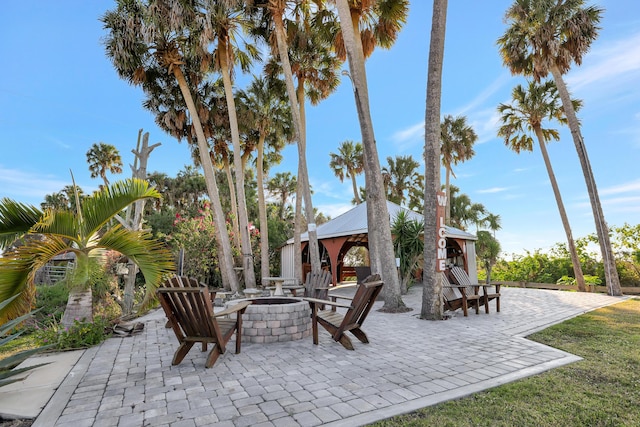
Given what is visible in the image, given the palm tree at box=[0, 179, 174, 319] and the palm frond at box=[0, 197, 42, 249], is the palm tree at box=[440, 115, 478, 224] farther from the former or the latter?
the palm frond at box=[0, 197, 42, 249]

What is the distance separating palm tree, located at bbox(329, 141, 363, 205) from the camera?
23127 millimetres

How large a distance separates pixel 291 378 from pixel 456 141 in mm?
20385

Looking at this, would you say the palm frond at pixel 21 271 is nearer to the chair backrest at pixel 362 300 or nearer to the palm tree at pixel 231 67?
the chair backrest at pixel 362 300

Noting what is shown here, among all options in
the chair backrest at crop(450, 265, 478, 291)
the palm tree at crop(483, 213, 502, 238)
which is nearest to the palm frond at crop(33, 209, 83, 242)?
the chair backrest at crop(450, 265, 478, 291)

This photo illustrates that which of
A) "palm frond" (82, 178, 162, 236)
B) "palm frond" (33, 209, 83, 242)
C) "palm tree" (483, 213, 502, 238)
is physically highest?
"palm tree" (483, 213, 502, 238)

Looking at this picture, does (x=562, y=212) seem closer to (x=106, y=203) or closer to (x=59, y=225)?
(x=106, y=203)

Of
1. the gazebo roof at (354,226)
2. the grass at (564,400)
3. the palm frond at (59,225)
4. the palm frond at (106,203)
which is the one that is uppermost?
the gazebo roof at (354,226)

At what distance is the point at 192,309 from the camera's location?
380cm

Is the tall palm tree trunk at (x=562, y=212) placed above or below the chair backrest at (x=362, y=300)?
above

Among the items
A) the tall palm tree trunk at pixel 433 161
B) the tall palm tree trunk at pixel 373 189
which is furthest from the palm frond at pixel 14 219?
the tall palm tree trunk at pixel 433 161

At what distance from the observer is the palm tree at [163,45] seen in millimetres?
10453

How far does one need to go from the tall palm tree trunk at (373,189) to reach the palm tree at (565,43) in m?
8.47

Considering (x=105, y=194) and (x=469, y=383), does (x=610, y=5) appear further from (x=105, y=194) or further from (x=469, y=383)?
(x=105, y=194)

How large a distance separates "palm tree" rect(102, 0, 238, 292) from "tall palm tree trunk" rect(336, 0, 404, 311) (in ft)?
17.2
